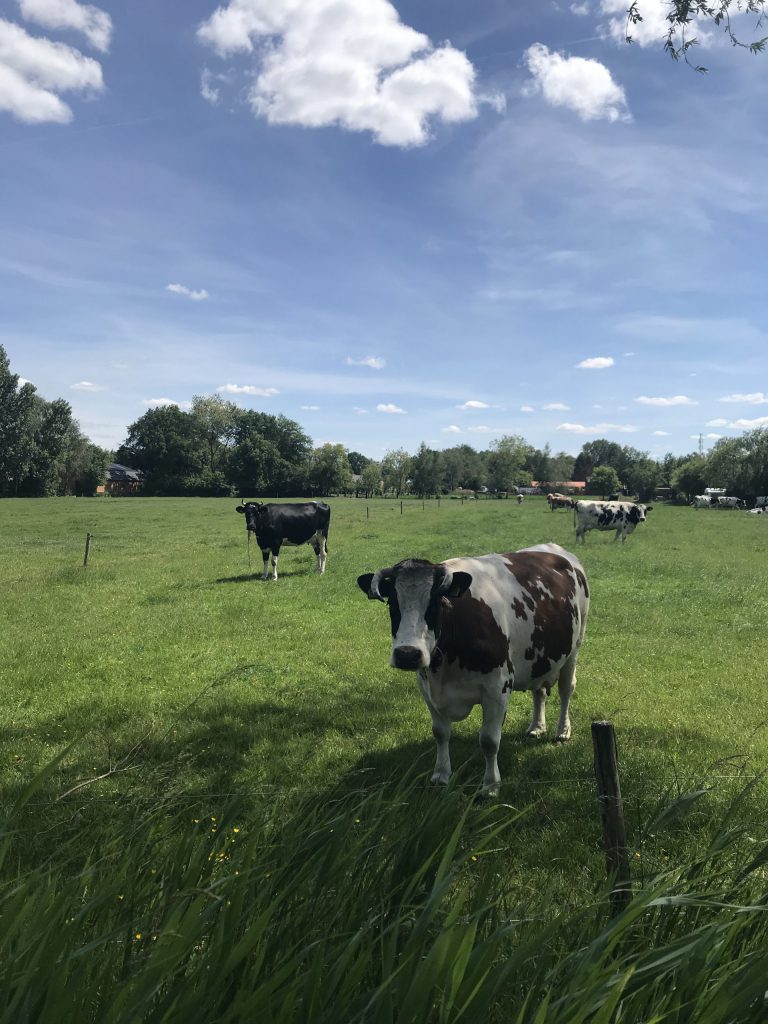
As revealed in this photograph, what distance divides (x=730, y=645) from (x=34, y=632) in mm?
12231

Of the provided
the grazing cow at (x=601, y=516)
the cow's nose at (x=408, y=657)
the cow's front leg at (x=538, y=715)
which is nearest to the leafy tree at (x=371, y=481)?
the grazing cow at (x=601, y=516)

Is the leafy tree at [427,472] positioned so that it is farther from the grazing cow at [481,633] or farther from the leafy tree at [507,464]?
the grazing cow at [481,633]

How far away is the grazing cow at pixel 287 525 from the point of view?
1720 cm

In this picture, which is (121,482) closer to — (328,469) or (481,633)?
(328,469)

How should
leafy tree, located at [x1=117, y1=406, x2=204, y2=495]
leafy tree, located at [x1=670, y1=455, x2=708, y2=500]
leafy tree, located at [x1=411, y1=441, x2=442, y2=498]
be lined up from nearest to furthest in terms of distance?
leafy tree, located at [x1=670, y1=455, x2=708, y2=500] → leafy tree, located at [x1=117, y1=406, x2=204, y2=495] → leafy tree, located at [x1=411, y1=441, x2=442, y2=498]

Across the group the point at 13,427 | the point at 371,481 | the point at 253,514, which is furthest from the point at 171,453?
the point at 253,514

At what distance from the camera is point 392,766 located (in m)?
5.64

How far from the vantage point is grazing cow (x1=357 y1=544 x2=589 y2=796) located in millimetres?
4781

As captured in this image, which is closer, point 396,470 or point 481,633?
point 481,633

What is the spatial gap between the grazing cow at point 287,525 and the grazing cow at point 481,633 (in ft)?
37.9

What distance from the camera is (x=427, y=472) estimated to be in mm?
128875

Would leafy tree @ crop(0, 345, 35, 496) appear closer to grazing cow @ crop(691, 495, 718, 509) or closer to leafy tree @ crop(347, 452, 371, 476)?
grazing cow @ crop(691, 495, 718, 509)

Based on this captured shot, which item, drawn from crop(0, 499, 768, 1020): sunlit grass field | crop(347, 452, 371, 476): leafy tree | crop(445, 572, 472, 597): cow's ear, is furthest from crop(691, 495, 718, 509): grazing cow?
crop(347, 452, 371, 476): leafy tree

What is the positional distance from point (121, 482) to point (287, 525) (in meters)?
109
